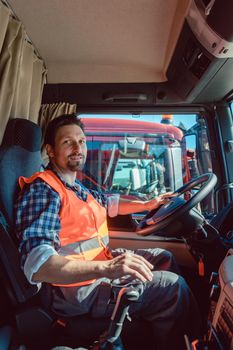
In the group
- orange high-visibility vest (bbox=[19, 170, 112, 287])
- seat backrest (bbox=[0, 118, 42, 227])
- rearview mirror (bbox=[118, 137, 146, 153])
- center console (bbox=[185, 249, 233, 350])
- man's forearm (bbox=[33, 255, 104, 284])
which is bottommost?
center console (bbox=[185, 249, 233, 350])

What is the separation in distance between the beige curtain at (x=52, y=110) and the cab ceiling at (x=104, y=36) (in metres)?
0.22

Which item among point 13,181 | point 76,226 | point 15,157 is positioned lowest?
point 76,226

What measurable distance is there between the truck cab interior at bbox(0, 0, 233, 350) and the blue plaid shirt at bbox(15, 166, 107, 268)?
0.21ft

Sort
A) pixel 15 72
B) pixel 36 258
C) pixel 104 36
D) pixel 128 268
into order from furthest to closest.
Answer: pixel 104 36 < pixel 15 72 < pixel 36 258 < pixel 128 268

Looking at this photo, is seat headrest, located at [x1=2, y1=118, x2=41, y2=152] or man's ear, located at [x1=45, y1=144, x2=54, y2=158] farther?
man's ear, located at [x1=45, y1=144, x2=54, y2=158]

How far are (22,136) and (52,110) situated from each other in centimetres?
94

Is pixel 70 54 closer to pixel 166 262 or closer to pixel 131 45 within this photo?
pixel 131 45

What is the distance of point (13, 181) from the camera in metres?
1.36

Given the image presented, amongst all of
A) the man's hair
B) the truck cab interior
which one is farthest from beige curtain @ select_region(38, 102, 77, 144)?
the man's hair

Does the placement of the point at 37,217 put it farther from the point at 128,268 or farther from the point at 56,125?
the point at 56,125

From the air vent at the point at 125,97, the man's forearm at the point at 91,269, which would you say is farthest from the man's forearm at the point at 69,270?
the air vent at the point at 125,97

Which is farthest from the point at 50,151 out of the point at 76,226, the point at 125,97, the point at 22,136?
the point at 125,97

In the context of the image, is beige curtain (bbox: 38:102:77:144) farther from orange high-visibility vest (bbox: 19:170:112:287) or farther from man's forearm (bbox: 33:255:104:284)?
man's forearm (bbox: 33:255:104:284)

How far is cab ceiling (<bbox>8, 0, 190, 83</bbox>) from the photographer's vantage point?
5.43 ft
